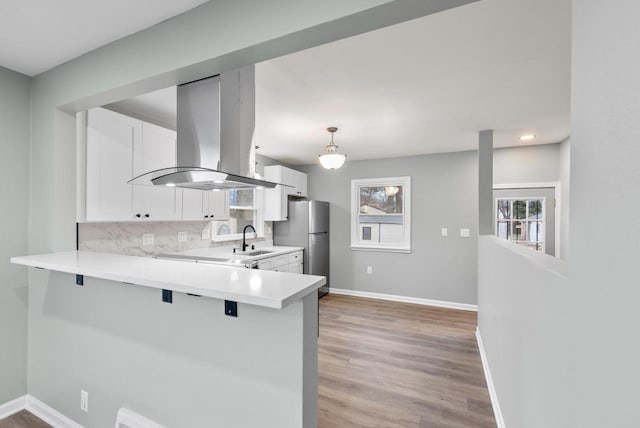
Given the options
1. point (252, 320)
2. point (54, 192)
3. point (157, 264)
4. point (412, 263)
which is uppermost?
point (54, 192)

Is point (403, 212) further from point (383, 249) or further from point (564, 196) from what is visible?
point (564, 196)

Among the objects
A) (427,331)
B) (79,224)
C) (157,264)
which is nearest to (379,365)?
(427,331)

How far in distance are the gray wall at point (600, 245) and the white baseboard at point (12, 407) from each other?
3247 mm

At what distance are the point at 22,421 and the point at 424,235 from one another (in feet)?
15.6

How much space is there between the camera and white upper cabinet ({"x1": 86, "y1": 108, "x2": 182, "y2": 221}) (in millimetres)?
2230

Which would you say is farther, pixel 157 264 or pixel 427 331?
pixel 427 331

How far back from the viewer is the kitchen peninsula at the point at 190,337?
1231 mm

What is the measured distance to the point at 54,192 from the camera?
79.4 inches

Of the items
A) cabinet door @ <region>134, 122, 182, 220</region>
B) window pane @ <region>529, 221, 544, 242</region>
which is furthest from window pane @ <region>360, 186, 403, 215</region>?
cabinet door @ <region>134, 122, 182, 220</region>

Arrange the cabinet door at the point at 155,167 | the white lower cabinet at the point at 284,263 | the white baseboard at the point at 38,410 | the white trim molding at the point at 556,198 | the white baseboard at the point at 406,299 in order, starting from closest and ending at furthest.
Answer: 1. the white baseboard at the point at 38,410
2. the cabinet door at the point at 155,167
3. the white lower cabinet at the point at 284,263
4. the white trim molding at the point at 556,198
5. the white baseboard at the point at 406,299

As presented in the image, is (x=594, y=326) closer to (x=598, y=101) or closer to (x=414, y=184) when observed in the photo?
(x=598, y=101)

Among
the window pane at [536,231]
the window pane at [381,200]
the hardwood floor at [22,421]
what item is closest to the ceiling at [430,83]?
the window pane at [536,231]

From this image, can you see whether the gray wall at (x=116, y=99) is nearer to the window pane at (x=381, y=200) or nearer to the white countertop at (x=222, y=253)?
the white countertop at (x=222, y=253)

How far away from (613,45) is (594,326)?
69cm
